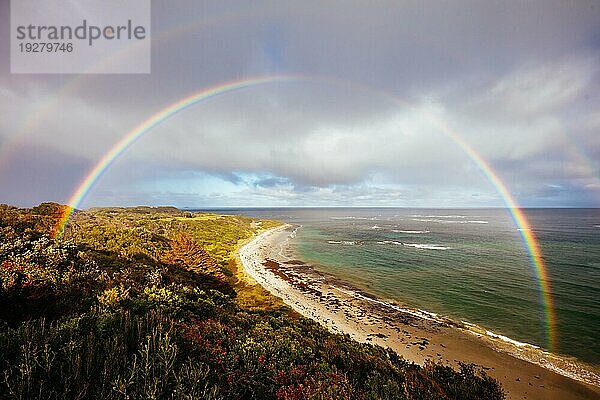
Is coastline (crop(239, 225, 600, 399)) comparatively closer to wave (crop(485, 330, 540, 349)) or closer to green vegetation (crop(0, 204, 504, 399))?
wave (crop(485, 330, 540, 349))

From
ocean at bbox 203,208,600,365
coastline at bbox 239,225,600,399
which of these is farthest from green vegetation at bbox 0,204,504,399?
ocean at bbox 203,208,600,365

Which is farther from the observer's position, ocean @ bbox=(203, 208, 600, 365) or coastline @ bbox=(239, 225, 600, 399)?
ocean @ bbox=(203, 208, 600, 365)

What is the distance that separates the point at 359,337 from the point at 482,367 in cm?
687

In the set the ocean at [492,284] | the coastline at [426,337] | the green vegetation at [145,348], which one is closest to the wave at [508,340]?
the coastline at [426,337]

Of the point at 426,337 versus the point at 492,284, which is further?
the point at 492,284

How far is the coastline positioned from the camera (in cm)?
1377

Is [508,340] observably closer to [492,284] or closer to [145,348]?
[492,284]

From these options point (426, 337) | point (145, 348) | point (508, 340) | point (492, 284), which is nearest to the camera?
point (145, 348)

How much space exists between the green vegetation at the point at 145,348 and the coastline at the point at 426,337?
25.2 feet

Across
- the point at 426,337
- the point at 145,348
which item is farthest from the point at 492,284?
the point at 145,348

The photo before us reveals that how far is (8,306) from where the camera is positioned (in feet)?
26.1

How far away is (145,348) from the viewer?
5.45 m

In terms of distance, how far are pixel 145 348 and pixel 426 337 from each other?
62.7 ft

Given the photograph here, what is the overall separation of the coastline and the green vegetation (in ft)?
25.2
